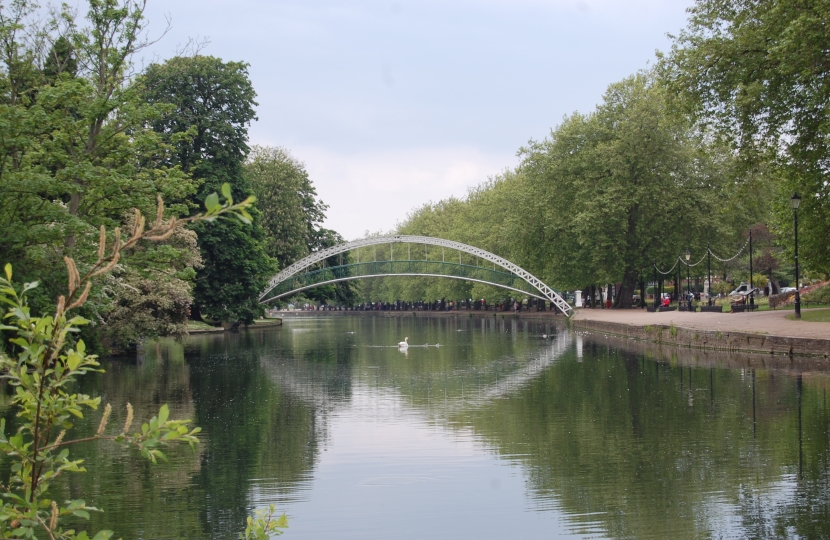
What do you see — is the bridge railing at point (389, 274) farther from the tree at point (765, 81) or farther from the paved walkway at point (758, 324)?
the tree at point (765, 81)

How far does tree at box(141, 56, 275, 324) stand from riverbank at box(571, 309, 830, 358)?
2150 centimetres

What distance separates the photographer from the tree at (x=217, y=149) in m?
46.8

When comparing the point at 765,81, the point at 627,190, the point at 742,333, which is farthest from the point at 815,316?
the point at 627,190

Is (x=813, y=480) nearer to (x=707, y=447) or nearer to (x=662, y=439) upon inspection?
(x=707, y=447)

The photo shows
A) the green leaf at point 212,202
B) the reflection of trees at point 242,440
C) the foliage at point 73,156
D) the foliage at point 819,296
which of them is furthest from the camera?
the foliage at point 819,296

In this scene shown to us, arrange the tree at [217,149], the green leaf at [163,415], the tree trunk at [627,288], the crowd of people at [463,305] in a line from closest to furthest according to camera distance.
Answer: the green leaf at [163,415]
the tree at [217,149]
the tree trunk at [627,288]
the crowd of people at [463,305]

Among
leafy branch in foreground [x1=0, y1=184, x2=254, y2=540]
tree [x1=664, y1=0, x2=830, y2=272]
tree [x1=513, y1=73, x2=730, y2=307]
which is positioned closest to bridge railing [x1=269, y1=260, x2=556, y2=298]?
tree [x1=513, y1=73, x2=730, y2=307]

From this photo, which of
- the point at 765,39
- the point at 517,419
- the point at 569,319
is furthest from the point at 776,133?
the point at 569,319

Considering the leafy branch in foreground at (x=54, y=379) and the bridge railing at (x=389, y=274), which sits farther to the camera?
the bridge railing at (x=389, y=274)

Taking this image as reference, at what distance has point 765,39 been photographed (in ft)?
74.9

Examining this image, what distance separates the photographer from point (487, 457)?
12.0 meters

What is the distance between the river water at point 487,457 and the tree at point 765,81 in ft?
20.8

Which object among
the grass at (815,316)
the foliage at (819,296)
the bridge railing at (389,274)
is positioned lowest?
the grass at (815,316)

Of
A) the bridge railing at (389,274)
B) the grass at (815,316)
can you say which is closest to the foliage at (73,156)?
the grass at (815,316)
